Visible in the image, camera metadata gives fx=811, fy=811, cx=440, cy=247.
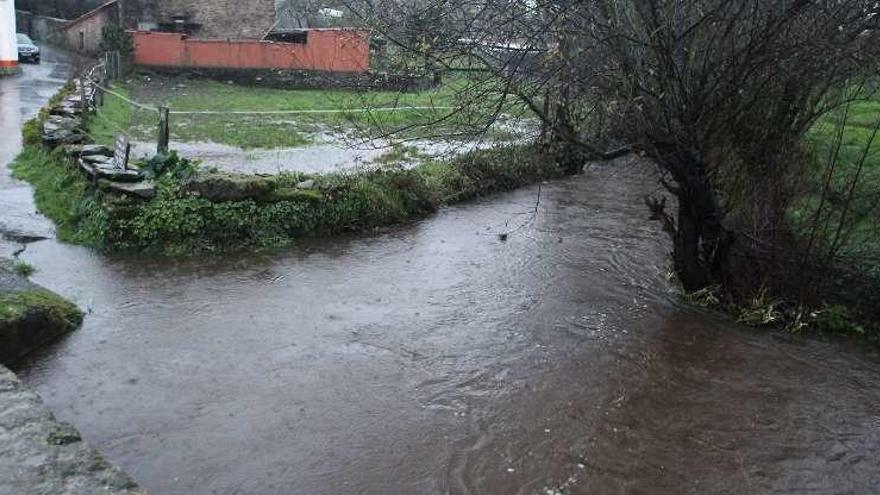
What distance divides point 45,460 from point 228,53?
29847 mm

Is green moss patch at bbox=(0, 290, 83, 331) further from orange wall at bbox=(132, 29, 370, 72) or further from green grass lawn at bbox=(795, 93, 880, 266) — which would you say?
orange wall at bbox=(132, 29, 370, 72)

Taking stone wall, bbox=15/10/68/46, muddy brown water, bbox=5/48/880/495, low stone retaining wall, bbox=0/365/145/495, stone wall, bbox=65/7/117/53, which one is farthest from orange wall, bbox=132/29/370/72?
low stone retaining wall, bbox=0/365/145/495

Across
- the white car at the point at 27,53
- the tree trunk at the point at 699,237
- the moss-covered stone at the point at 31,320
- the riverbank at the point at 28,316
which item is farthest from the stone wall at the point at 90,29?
the tree trunk at the point at 699,237

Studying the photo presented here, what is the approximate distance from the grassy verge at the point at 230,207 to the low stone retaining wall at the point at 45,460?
5.24 m

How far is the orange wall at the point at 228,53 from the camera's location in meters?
32.2

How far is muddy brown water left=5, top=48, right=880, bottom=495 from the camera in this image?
5844 millimetres

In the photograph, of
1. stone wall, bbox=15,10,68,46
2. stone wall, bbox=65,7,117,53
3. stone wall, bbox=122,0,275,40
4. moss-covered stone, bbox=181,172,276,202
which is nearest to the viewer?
moss-covered stone, bbox=181,172,276,202

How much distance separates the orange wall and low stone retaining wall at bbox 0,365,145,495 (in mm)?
28355

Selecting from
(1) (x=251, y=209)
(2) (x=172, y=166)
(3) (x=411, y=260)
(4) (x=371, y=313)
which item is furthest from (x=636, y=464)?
(2) (x=172, y=166)

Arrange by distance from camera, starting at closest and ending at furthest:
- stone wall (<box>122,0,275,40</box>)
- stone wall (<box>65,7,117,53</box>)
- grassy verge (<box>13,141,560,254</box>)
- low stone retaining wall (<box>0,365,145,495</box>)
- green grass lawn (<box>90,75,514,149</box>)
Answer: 1. low stone retaining wall (<box>0,365,145,495</box>)
2. grassy verge (<box>13,141,560,254</box>)
3. green grass lawn (<box>90,75,514,149</box>)
4. stone wall (<box>65,7,117,53</box>)
5. stone wall (<box>122,0,275,40</box>)

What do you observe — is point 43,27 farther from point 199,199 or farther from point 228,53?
point 199,199

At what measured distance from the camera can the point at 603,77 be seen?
25.9 ft

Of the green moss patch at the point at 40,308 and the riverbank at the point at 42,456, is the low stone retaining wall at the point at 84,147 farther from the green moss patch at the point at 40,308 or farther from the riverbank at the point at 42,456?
the riverbank at the point at 42,456

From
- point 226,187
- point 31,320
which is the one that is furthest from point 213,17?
point 31,320
